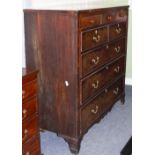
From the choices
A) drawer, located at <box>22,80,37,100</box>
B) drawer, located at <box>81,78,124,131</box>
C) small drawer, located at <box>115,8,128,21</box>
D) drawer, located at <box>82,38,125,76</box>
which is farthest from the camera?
small drawer, located at <box>115,8,128,21</box>

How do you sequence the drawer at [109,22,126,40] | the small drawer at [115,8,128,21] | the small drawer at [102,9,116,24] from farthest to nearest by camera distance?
the small drawer at [115,8,128,21] → the drawer at [109,22,126,40] → the small drawer at [102,9,116,24]

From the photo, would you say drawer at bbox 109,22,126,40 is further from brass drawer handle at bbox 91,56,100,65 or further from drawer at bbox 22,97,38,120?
drawer at bbox 22,97,38,120

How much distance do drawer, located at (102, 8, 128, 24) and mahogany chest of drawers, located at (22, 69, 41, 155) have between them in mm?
947

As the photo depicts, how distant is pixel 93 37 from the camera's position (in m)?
2.35

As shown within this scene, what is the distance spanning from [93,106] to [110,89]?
44cm

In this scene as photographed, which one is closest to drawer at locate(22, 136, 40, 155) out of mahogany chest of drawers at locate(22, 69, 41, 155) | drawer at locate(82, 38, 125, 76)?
mahogany chest of drawers at locate(22, 69, 41, 155)

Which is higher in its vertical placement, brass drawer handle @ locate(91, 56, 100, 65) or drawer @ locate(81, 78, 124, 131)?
brass drawer handle @ locate(91, 56, 100, 65)

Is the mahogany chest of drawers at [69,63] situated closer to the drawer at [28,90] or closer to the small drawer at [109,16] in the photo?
the small drawer at [109,16]

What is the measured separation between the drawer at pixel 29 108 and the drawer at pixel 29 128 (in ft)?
0.14

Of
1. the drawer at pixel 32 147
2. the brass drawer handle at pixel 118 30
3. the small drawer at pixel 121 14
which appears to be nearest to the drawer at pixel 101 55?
the brass drawer handle at pixel 118 30

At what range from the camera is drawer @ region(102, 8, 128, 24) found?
254 centimetres
